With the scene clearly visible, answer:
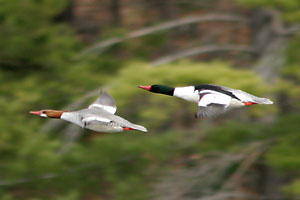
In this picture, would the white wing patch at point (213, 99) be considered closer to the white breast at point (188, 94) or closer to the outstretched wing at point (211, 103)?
the outstretched wing at point (211, 103)

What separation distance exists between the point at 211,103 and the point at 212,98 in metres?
0.13

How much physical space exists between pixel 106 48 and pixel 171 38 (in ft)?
7.93

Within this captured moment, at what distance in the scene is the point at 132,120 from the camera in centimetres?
739

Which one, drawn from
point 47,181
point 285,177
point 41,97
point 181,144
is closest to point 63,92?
point 41,97

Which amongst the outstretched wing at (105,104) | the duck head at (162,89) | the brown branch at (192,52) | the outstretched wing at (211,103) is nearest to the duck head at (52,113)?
the outstretched wing at (105,104)

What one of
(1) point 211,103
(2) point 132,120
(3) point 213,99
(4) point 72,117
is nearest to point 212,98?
(3) point 213,99

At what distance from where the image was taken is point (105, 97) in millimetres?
4805

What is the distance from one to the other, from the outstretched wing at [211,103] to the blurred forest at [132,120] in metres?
2.14

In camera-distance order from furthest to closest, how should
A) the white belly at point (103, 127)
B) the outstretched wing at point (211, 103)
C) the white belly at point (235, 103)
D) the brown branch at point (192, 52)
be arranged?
the brown branch at point (192, 52), the white belly at point (235, 103), the white belly at point (103, 127), the outstretched wing at point (211, 103)

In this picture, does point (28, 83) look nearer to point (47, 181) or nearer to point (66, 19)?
point (47, 181)

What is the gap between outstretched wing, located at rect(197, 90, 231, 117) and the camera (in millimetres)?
3811

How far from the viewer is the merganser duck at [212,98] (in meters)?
3.90

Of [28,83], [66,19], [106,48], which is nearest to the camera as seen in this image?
[28,83]

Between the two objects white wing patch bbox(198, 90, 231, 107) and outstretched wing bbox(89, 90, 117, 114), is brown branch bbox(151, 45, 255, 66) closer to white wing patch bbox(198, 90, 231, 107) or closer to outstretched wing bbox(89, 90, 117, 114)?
outstretched wing bbox(89, 90, 117, 114)
